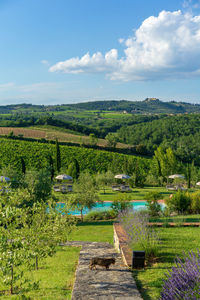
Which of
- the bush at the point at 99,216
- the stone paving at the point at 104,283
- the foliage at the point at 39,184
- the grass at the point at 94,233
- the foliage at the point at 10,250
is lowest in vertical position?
the bush at the point at 99,216

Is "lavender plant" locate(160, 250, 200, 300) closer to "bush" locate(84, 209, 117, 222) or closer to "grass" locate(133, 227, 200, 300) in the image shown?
"grass" locate(133, 227, 200, 300)

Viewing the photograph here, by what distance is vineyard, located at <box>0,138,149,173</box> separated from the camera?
151ft

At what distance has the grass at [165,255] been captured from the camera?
19.7 ft

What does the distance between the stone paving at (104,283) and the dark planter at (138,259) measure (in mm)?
262

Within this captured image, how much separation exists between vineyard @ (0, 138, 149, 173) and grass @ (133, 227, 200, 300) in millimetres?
32508

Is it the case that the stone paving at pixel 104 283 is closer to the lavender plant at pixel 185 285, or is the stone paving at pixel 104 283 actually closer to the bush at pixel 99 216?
the lavender plant at pixel 185 285

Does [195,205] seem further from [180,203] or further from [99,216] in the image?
[99,216]

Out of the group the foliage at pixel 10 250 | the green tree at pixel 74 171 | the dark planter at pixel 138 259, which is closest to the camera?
the foliage at pixel 10 250

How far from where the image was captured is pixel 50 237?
24.2ft

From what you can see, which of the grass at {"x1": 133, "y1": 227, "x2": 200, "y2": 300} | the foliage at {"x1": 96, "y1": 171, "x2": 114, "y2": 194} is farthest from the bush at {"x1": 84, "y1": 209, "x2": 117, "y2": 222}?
the foliage at {"x1": 96, "y1": 171, "x2": 114, "y2": 194}

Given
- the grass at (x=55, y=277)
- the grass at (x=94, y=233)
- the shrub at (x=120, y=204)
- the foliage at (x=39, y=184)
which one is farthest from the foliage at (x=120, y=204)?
the grass at (x=55, y=277)

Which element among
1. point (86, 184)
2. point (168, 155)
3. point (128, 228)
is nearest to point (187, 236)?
point (128, 228)

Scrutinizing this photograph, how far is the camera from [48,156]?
4944 centimetres

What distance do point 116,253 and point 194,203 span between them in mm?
10606
